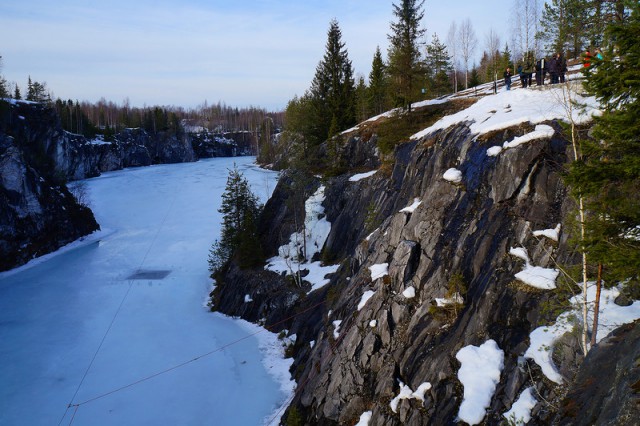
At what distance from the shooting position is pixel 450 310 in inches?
485

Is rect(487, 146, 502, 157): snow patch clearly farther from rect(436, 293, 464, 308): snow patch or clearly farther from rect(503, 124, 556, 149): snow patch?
rect(436, 293, 464, 308): snow patch

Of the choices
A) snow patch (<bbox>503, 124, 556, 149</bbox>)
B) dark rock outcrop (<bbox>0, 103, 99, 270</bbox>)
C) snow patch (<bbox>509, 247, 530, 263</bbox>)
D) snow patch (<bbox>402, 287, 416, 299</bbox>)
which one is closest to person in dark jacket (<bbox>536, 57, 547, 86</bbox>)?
snow patch (<bbox>503, 124, 556, 149</bbox>)

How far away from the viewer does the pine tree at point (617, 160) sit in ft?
19.5

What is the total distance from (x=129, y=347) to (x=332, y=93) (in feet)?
94.8

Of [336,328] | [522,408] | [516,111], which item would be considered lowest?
[336,328]

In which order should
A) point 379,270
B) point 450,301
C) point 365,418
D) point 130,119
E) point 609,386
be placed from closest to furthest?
1. point 609,386
2. point 450,301
3. point 365,418
4. point 379,270
5. point 130,119

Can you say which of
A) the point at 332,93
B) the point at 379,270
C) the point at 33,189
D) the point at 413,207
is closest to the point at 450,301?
the point at 379,270

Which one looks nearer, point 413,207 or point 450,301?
point 450,301

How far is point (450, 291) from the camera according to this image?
1239cm

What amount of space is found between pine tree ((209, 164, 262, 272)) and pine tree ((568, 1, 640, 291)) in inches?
1002

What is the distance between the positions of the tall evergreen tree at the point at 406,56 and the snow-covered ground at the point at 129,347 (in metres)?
19.5

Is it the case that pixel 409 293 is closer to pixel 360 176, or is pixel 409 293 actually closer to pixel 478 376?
pixel 478 376

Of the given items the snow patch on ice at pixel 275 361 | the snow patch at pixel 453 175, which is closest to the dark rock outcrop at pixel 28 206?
the snow patch on ice at pixel 275 361

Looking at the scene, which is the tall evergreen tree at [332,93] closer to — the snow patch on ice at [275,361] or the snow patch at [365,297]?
the snow patch on ice at [275,361]
